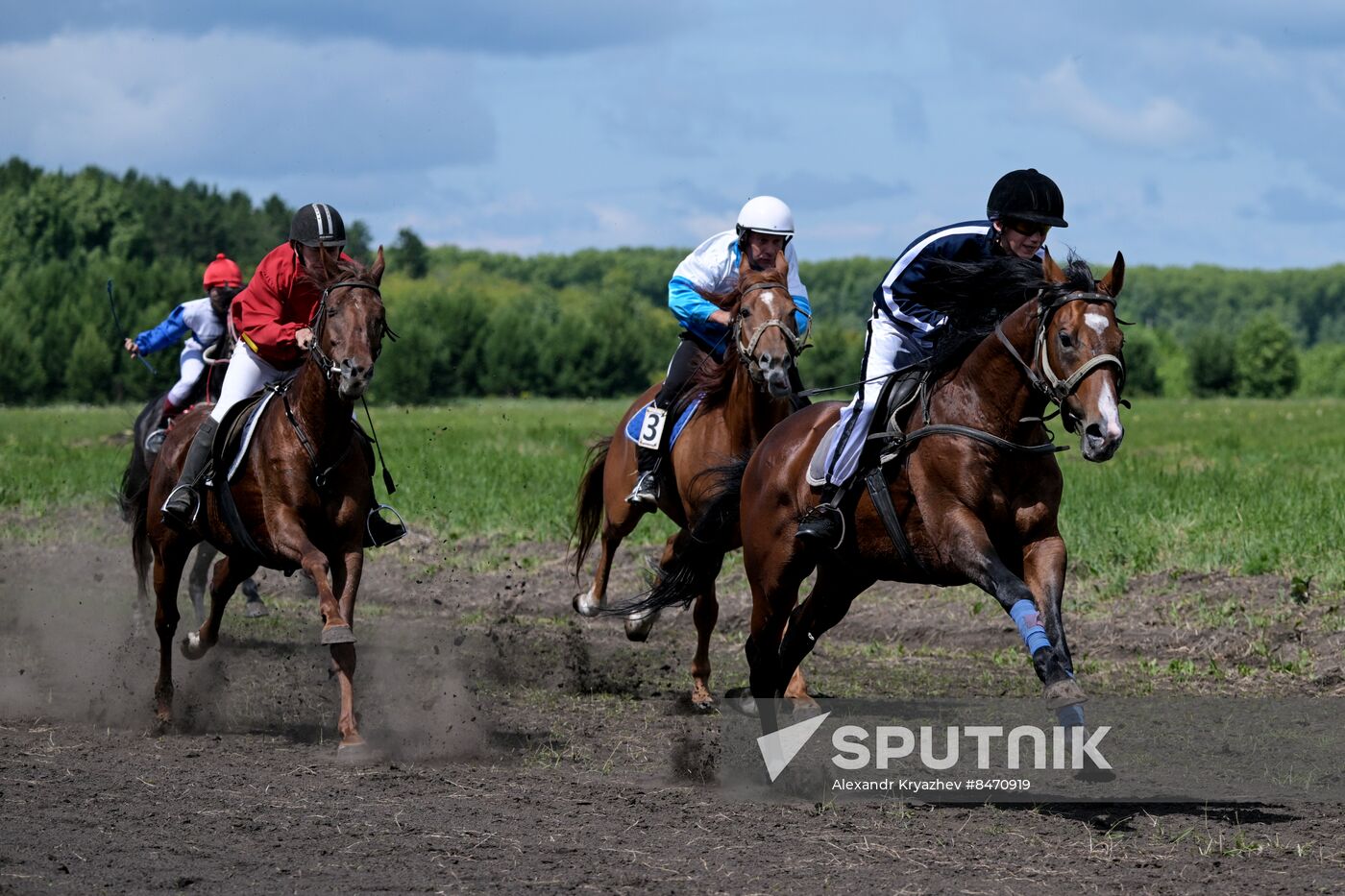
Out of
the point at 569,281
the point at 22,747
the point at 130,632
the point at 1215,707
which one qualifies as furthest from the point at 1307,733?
the point at 569,281

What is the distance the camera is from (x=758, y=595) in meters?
8.23

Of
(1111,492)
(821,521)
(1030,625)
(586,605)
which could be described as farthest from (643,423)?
(1111,492)

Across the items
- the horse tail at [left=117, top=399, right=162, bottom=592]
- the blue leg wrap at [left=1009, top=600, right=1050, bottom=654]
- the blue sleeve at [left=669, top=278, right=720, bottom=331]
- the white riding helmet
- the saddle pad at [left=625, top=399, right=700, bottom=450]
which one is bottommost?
the blue leg wrap at [left=1009, top=600, right=1050, bottom=654]

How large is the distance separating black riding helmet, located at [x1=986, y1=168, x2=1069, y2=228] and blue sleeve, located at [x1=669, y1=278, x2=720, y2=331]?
2826 mm

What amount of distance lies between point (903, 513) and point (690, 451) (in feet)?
9.27

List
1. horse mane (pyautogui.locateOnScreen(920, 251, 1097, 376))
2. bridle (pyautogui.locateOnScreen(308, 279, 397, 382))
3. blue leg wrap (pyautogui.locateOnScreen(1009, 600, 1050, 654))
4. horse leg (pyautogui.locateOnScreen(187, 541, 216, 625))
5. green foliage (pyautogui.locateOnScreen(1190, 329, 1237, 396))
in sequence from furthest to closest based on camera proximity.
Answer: green foliage (pyautogui.locateOnScreen(1190, 329, 1237, 396)) < horse leg (pyautogui.locateOnScreen(187, 541, 216, 625)) < bridle (pyautogui.locateOnScreen(308, 279, 397, 382)) < horse mane (pyautogui.locateOnScreen(920, 251, 1097, 376)) < blue leg wrap (pyautogui.locateOnScreen(1009, 600, 1050, 654))

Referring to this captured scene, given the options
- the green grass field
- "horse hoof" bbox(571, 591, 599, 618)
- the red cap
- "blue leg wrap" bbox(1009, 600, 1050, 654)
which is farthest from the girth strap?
the red cap

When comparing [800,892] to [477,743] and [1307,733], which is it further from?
[1307,733]

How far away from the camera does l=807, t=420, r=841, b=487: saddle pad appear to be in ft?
25.5

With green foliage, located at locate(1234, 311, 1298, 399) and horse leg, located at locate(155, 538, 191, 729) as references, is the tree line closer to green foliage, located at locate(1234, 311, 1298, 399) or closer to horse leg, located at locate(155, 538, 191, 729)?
green foliage, located at locate(1234, 311, 1298, 399)

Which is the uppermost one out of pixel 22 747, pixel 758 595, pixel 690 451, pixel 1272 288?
pixel 1272 288

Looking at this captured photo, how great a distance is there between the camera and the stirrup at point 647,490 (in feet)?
34.8

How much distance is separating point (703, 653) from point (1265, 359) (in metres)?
94.4

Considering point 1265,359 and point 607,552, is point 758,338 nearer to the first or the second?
point 607,552
